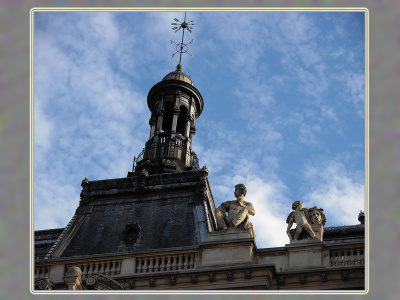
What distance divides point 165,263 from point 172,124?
11.9 m

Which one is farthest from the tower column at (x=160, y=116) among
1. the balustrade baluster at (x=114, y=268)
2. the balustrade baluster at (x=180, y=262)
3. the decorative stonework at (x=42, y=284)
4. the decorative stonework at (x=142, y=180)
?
the decorative stonework at (x=42, y=284)

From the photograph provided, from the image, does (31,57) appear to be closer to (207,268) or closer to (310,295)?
(310,295)

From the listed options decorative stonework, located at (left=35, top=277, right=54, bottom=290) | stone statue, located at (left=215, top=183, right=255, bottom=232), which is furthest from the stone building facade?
stone statue, located at (left=215, top=183, right=255, bottom=232)

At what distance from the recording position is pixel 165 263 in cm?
2658

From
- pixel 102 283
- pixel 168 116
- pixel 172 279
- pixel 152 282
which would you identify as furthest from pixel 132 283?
pixel 168 116

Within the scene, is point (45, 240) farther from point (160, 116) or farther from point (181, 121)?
point (181, 121)

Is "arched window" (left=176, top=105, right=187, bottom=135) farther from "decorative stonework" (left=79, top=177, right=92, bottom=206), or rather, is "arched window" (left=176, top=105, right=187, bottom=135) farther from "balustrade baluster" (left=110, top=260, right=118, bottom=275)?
"balustrade baluster" (left=110, top=260, right=118, bottom=275)

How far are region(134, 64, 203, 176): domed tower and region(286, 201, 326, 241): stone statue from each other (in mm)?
9806

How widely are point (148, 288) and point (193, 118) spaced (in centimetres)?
1392

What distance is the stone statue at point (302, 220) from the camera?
26297 millimetres

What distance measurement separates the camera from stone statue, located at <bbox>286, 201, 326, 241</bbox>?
86.3 feet

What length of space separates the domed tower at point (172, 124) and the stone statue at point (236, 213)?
8.84 meters
